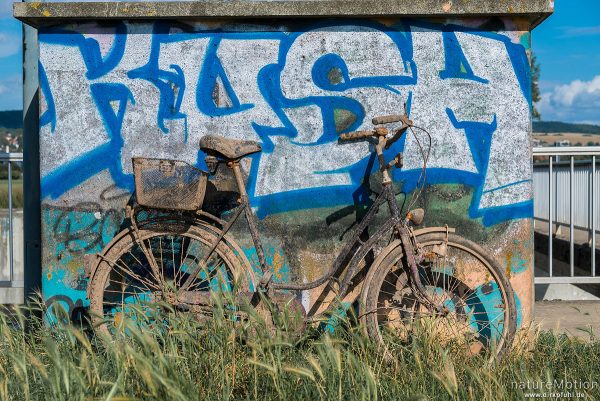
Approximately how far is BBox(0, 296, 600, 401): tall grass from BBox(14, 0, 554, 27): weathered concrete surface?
6.91 feet

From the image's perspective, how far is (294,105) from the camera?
18.1ft

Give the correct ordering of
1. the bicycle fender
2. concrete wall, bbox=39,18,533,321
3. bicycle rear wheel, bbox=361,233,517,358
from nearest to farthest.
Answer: bicycle rear wheel, bbox=361,233,517,358, the bicycle fender, concrete wall, bbox=39,18,533,321

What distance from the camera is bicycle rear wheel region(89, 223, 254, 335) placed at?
5.18 meters

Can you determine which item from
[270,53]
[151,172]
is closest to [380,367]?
[151,172]

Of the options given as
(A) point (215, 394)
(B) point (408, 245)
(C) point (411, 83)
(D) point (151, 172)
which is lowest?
(A) point (215, 394)

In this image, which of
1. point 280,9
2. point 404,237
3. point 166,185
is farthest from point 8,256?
point 404,237

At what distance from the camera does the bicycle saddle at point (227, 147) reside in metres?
5.10

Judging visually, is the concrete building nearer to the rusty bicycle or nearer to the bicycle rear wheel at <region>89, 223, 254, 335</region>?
the rusty bicycle

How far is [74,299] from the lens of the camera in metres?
5.61

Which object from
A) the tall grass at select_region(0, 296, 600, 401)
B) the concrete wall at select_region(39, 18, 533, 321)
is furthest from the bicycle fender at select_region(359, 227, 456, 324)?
the concrete wall at select_region(39, 18, 533, 321)

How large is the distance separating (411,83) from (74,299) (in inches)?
106

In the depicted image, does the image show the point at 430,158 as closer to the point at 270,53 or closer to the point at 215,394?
the point at 270,53

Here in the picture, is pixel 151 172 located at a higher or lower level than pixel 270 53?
lower

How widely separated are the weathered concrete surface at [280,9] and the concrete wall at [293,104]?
10cm
